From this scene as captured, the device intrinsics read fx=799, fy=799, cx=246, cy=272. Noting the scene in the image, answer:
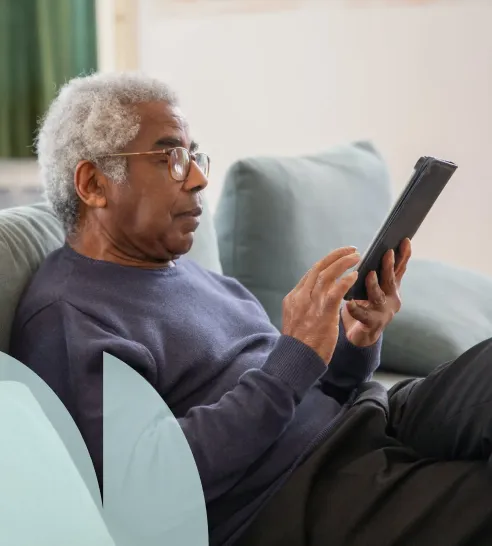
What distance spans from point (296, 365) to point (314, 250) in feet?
2.83

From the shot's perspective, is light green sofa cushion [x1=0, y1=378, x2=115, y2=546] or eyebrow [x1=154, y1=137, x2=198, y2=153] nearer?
light green sofa cushion [x1=0, y1=378, x2=115, y2=546]

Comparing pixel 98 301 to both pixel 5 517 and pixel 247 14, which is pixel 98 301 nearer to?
pixel 5 517

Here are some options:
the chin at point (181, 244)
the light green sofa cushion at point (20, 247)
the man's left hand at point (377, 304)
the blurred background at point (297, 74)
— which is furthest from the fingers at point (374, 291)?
the blurred background at point (297, 74)

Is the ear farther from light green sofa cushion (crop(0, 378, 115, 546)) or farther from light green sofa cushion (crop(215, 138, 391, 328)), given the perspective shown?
light green sofa cushion (crop(215, 138, 391, 328))

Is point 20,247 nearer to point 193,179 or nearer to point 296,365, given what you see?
point 193,179

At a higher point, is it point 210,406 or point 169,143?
point 169,143

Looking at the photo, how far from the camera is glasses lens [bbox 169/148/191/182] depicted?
4.11 feet

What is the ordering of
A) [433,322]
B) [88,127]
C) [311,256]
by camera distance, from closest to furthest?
[88,127] → [433,322] → [311,256]

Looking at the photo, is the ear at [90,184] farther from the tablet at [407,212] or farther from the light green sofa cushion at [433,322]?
the light green sofa cushion at [433,322]

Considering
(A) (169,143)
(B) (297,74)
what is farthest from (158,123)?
(B) (297,74)

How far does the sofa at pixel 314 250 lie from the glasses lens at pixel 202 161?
29cm

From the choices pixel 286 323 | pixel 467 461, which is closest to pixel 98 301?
pixel 286 323

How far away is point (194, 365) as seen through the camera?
3.87 feet
